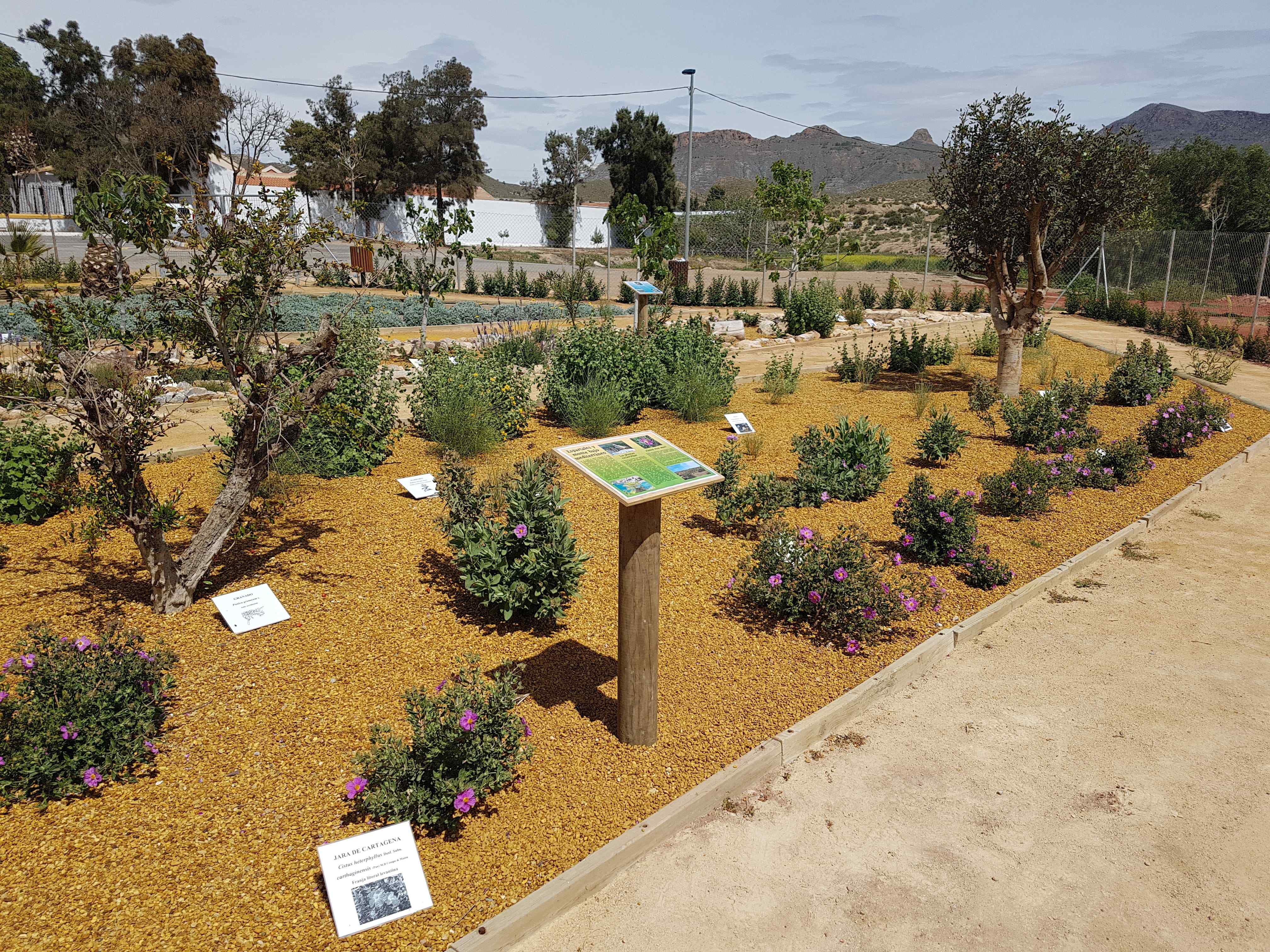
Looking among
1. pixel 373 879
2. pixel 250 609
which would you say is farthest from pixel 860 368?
pixel 373 879

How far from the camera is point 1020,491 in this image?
6.67m

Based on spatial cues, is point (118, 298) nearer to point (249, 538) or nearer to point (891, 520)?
point (249, 538)

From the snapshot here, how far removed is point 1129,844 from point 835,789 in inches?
44.7

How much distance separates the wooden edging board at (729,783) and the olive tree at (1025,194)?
5729 millimetres

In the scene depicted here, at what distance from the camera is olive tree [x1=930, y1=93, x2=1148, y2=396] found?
9.82 meters

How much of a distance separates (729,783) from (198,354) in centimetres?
352

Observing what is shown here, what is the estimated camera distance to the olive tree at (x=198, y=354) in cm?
392

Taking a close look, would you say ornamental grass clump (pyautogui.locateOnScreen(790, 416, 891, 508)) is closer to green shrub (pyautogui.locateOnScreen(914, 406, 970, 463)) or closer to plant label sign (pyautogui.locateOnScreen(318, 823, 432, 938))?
green shrub (pyautogui.locateOnScreen(914, 406, 970, 463))

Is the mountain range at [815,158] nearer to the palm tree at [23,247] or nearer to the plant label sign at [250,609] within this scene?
the palm tree at [23,247]

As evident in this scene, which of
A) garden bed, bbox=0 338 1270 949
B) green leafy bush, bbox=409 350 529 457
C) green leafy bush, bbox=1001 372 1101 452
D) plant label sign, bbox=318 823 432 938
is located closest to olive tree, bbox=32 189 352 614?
garden bed, bbox=0 338 1270 949

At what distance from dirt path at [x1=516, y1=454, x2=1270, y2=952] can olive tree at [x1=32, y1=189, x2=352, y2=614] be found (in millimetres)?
2874

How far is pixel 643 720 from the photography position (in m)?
3.67

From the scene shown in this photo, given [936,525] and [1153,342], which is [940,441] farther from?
[1153,342]

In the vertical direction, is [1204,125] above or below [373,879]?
above
